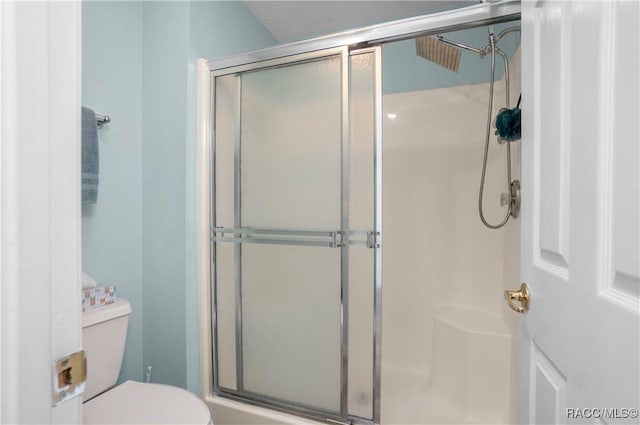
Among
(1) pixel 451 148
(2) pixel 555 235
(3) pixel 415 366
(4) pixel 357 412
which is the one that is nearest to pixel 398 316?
(3) pixel 415 366

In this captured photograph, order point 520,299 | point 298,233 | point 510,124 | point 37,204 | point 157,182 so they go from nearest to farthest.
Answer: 1. point 37,204
2. point 520,299
3. point 510,124
4. point 298,233
5. point 157,182

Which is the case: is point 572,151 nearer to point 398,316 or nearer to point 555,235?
point 555,235

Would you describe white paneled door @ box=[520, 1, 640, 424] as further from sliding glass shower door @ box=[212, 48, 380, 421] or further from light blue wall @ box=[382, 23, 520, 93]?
light blue wall @ box=[382, 23, 520, 93]

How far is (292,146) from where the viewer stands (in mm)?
1530

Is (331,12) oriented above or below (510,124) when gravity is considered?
above

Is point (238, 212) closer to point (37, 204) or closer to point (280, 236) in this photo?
point (280, 236)

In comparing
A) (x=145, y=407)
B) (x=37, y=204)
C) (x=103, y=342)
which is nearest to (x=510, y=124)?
(x=37, y=204)

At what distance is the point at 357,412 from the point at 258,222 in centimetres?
96

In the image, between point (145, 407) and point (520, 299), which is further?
point (145, 407)

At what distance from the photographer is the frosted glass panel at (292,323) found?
1467 mm

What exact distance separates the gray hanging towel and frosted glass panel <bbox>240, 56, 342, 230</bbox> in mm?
611

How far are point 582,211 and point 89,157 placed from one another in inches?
61.8

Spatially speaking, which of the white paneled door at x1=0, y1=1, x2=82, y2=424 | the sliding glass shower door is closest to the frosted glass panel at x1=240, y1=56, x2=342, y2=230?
the sliding glass shower door

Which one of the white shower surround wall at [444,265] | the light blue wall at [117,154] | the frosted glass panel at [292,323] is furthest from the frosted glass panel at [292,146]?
the light blue wall at [117,154]
